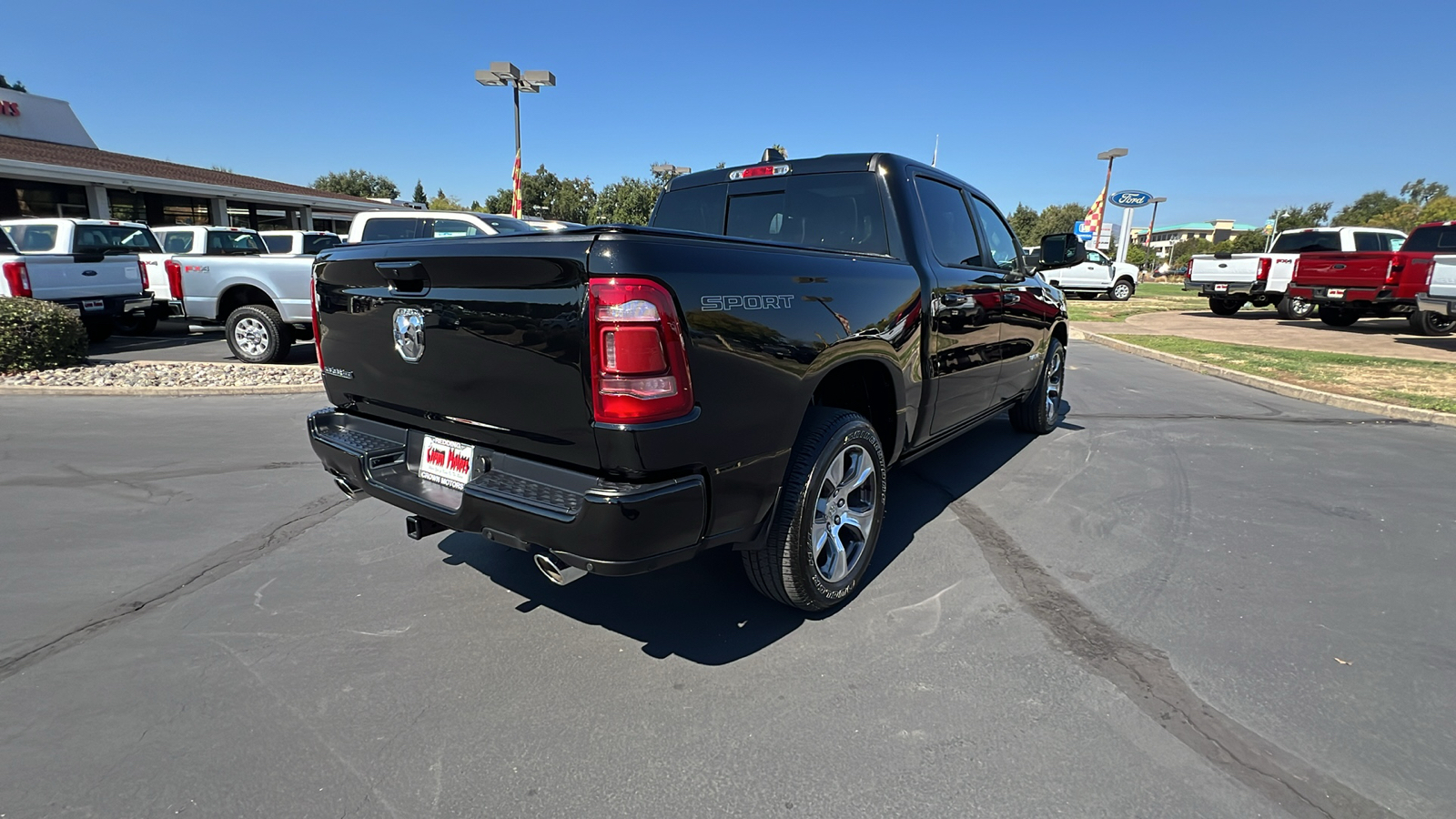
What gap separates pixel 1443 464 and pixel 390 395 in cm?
732

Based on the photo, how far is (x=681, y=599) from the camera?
10.9 ft

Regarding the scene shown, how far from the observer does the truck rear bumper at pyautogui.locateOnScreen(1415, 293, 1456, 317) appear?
38.4 feet

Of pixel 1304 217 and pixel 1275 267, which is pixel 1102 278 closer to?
pixel 1275 267

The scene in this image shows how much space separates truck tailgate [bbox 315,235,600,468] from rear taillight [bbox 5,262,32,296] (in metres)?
10.5

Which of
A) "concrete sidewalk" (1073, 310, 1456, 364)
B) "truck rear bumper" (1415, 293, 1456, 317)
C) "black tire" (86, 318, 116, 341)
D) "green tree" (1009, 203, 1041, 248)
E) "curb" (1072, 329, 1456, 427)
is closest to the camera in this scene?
"curb" (1072, 329, 1456, 427)

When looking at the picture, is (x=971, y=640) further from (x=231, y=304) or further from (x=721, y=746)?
(x=231, y=304)

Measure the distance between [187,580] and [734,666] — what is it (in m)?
2.70

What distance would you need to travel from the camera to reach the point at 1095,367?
10.7 m

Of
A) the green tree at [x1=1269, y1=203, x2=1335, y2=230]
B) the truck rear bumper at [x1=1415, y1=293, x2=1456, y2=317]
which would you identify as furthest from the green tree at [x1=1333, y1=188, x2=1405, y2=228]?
the truck rear bumper at [x1=1415, y1=293, x2=1456, y2=317]

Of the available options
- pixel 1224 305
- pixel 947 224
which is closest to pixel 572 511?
pixel 947 224

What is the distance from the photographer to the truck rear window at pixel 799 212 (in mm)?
3924

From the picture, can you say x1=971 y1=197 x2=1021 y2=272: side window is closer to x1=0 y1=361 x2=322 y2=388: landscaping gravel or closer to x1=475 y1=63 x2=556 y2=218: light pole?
x1=0 y1=361 x2=322 y2=388: landscaping gravel

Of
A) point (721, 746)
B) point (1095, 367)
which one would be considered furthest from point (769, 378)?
point (1095, 367)

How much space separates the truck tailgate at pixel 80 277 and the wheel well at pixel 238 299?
304 cm
